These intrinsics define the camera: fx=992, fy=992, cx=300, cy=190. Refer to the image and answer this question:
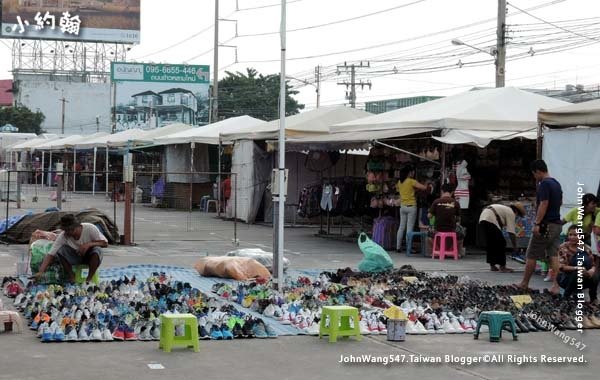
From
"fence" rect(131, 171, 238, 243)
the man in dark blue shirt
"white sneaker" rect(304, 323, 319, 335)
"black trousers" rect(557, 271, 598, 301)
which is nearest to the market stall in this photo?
"fence" rect(131, 171, 238, 243)

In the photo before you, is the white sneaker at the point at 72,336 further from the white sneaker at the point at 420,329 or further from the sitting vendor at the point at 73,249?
the white sneaker at the point at 420,329

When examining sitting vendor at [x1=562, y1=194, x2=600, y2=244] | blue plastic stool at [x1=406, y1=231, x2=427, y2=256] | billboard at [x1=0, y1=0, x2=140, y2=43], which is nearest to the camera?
sitting vendor at [x1=562, y1=194, x2=600, y2=244]

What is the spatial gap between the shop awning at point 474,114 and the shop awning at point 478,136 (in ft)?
0.38

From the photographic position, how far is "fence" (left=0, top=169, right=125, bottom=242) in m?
30.2

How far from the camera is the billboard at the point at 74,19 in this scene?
69.5 metres

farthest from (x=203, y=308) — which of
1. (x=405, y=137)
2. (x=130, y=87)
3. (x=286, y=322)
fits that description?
(x=130, y=87)

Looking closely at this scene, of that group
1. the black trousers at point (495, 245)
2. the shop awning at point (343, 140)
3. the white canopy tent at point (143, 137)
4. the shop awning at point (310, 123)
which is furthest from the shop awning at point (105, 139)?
the black trousers at point (495, 245)

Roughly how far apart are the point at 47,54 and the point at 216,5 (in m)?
35.0

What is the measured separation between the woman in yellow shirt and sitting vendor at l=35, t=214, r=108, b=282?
8556mm

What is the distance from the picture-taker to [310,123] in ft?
86.6

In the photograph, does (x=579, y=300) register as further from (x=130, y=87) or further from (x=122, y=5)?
(x=130, y=87)

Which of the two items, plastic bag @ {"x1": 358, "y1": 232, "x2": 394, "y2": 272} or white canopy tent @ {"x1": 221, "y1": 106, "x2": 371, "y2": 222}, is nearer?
plastic bag @ {"x1": 358, "y1": 232, "x2": 394, "y2": 272}

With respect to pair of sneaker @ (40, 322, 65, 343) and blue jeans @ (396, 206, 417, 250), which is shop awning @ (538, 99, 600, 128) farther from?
pair of sneaker @ (40, 322, 65, 343)

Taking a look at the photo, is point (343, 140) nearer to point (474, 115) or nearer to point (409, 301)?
point (474, 115)
